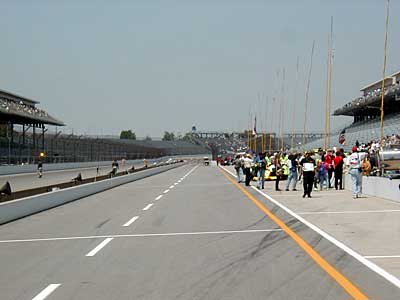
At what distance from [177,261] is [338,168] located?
681 inches

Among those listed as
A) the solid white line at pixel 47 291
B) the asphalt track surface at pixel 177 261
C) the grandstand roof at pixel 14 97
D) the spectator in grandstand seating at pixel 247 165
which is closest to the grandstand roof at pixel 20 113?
the grandstand roof at pixel 14 97

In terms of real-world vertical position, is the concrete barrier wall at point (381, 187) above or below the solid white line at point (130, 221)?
above

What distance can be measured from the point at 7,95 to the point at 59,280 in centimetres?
6603

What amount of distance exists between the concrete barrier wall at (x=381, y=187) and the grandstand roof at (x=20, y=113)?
40.3m

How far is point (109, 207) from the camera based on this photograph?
2047cm

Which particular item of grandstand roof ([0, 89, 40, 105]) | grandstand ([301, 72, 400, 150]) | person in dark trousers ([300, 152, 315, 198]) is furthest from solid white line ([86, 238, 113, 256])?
grandstand roof ([0, 89, 40, 105])

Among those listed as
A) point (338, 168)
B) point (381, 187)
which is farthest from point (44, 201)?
point (338, 168)

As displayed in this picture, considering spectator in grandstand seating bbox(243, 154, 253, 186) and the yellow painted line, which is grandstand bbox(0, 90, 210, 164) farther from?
the yellow painted line

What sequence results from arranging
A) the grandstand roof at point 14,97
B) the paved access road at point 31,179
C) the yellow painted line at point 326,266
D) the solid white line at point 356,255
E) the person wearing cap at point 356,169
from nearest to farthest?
1. the yellow painted line at point 326,266
2. the solid white line at point 356,255
3. the person wearing cap at point 356,169
4. the paved access road at point 31,179
5. the grandstand roof at point 14,97

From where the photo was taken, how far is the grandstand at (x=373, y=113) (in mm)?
53438

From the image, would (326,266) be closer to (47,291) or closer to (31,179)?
(47,291)

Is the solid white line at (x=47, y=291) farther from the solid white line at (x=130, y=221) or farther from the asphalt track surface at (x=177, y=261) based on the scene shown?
the solid white line at (x=130, y=221)

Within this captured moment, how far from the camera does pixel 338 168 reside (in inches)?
995

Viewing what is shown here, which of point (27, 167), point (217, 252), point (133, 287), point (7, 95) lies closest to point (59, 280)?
point (133, 287)
